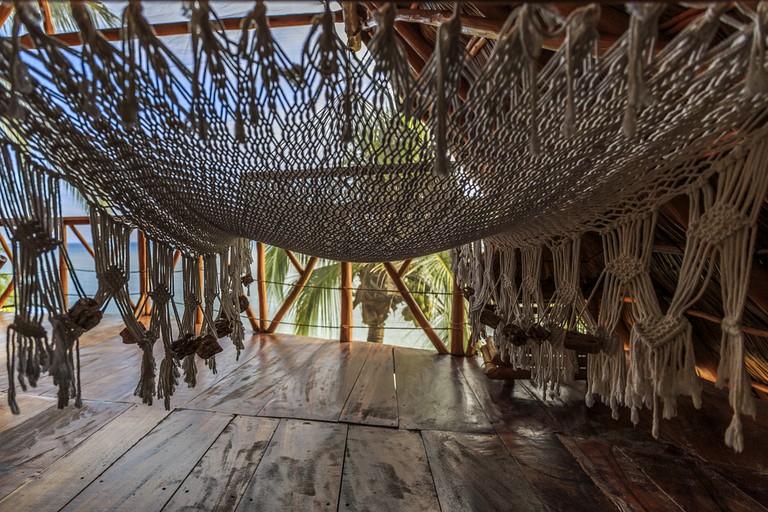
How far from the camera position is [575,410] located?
133cm

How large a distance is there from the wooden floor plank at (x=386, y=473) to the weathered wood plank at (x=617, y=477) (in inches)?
14.4

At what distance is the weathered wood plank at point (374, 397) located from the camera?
126 centimetres

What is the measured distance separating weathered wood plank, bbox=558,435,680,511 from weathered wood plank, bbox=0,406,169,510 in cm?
108

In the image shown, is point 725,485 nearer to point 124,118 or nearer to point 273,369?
point 124,118

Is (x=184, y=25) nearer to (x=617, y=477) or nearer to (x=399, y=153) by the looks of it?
(x=399, y=153)

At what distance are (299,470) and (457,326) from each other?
1.33 metres

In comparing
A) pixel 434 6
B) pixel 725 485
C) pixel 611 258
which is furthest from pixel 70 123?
pixel 725 485

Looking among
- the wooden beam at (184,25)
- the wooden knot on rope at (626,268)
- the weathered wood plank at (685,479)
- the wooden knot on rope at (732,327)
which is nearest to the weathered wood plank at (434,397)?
the weathered wood plank at (685,479)

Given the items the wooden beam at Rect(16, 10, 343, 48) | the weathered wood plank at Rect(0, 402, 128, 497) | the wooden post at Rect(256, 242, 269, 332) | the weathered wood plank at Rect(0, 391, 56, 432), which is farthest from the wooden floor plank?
the wooden post at Rect(256, 242, 269, 332)

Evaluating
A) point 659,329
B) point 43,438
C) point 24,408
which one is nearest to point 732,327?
point 659,329

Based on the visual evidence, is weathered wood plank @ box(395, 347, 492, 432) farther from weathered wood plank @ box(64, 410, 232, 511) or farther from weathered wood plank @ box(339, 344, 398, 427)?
weathered wood plank @ box(64, 410, 232, 511)

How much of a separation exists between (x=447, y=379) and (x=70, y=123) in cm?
151

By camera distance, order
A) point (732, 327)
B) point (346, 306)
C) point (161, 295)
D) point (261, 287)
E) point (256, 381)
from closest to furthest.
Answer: point (732, 327) < point (161, 295) < point (256, 381) < point (346, 306) < point (261, 287)

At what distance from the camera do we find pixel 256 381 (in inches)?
62.6
